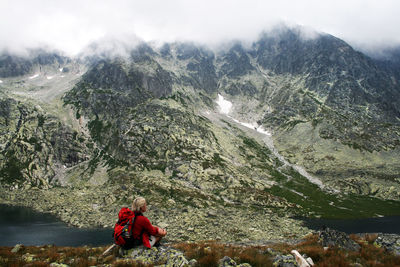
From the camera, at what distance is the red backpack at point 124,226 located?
39.2 feet

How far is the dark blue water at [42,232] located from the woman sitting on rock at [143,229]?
189 feet

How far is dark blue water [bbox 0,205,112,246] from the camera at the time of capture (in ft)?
208

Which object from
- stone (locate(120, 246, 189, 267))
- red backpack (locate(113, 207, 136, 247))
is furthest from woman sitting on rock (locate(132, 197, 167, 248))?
stone (locate(120, 246, 189, 267))

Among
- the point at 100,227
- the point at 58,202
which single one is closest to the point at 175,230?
the point at 100,227

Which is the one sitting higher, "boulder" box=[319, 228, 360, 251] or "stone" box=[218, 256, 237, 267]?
"stone" box=[218, 256, 237, 267]

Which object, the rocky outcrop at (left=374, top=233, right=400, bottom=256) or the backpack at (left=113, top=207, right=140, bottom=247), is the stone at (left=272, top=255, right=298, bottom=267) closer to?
the backpack at (left=113, top=207, right=140, bottom=247)

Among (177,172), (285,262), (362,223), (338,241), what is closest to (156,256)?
(285,262)

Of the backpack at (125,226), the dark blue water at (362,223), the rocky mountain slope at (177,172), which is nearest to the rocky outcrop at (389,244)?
the backpack at (125,226)

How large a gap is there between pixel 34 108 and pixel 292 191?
189177mm

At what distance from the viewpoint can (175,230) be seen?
66000 millimetres

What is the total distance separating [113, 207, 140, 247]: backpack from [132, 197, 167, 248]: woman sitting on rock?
0.74ft

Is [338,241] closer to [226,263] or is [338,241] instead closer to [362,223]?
[226,263]

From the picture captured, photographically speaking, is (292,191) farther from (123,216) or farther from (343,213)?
(123,216)

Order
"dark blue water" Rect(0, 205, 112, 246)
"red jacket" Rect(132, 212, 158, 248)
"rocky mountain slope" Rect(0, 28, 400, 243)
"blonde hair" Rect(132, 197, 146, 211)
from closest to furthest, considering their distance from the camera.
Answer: "blonde hair" Rect(132, 197, 146, 211), "red jacket" Rect(132, 212, 158, 248), "dark blue water" Rect(0, 205, 112, 246), "rocky mountain slope" Rect(0, 28, 400, 243)
